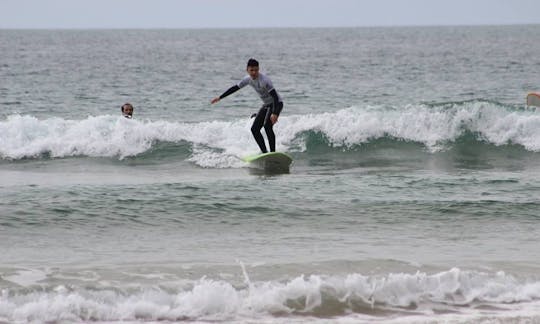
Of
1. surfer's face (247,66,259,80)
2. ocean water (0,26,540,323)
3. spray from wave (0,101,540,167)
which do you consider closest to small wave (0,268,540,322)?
ocean water (0,26,540,323)

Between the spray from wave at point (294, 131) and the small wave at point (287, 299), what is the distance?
933 centimetres

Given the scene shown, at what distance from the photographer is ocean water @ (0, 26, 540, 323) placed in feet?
24.7

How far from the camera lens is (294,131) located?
1855 cm

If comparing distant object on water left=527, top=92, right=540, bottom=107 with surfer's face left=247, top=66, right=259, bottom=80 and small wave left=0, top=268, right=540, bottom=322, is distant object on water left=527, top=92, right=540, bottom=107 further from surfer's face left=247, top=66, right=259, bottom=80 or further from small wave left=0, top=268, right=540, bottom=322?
small wave left=0, top=268, right=540, bottom=322

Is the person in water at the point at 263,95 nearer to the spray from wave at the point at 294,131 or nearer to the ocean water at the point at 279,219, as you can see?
the ocean water at the point at 279,219

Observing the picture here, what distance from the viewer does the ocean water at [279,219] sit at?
24.7ft

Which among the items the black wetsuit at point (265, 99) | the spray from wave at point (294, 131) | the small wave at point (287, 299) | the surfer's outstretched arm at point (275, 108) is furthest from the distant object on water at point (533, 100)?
the small wave at point (287, 299)

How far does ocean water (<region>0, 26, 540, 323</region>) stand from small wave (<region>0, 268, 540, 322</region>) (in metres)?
0.02

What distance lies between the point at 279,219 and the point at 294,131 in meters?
7.68

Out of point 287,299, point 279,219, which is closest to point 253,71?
point 279,219

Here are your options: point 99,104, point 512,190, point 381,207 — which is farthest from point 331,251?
point 99,104

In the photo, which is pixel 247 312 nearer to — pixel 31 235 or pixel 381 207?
pixel 31 235

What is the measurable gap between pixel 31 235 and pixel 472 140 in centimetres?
1061

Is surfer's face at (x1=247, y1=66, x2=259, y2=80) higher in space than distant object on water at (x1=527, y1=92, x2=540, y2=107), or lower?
higher
